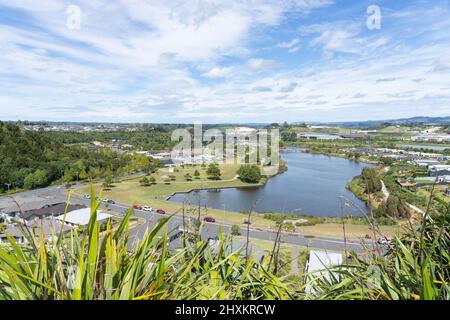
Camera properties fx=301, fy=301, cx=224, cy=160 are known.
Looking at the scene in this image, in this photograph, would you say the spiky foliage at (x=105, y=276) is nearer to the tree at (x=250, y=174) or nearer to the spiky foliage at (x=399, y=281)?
the spiky foliage at (x=399, y=281)

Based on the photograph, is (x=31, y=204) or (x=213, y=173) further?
(x=213, y=173)

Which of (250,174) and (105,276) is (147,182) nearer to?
(250,174)

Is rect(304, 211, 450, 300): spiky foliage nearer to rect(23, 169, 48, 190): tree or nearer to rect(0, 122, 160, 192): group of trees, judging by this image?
rect(0, 122, 160, 192): group of trees

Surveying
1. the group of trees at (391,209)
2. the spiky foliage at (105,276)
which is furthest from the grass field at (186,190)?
the spiky foliage at (105,276)

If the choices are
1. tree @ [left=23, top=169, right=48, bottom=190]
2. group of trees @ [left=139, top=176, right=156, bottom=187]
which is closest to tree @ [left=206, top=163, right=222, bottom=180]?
group of trees @ [left=139, top=176, right=156, bottom=187]
